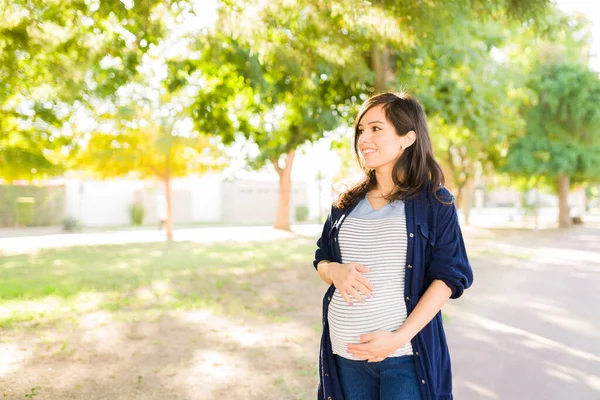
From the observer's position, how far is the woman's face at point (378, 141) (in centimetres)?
232

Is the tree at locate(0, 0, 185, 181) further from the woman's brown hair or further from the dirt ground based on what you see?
the woman's brown hair

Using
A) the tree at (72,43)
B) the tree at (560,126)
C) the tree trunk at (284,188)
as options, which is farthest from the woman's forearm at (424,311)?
the tree at (560,126)

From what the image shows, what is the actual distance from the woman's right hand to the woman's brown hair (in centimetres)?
34

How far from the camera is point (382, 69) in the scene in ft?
31.9

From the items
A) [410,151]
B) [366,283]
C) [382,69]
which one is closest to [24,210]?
[382,69]

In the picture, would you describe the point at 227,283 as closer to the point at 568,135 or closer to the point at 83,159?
the point at 83,159

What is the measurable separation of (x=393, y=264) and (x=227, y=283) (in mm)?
9144

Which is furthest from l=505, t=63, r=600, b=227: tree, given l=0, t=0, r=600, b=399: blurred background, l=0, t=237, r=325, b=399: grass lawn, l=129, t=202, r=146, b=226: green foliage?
l=129, t=202, r=146, b=226: green foliage

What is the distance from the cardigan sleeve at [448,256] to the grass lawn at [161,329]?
2.73 m

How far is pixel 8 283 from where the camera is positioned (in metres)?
11.1

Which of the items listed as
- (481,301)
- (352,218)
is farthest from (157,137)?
(352,218)

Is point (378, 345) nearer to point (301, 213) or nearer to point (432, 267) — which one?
point (432, 267)

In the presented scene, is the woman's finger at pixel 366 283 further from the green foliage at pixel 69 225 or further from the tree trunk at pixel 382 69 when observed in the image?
the green foliage at pixel 69 225

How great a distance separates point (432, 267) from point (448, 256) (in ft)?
0.24
